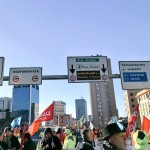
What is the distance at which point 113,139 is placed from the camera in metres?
3.23

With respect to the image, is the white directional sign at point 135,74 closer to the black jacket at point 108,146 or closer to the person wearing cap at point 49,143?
the person wearing cap at point 49,143

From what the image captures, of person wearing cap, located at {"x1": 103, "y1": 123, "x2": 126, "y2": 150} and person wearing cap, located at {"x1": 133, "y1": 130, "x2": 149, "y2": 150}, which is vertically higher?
person wearing cap, located at {"x1": 103, "y1": 123, "x2": 126, "y2": 150}

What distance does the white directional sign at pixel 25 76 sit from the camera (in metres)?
12.9

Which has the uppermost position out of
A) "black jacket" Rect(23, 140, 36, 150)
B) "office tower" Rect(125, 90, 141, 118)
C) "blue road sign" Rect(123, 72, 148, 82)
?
"office tower" Rect(125, 90, 141, 118)

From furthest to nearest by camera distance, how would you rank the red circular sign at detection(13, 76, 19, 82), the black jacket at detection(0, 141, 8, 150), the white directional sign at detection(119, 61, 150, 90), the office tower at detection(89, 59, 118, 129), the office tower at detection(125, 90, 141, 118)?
the office tower at detection(89, 59, 118, 129) < the office tower at detection(125, 90, 141, 118) < the white directional sign at detection(119, 61, 150, 90) < the red circular sign at detection(13, 76, 19, 82) < the black jacket at detection(0, 141, 8, 150)

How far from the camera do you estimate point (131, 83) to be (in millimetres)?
13172

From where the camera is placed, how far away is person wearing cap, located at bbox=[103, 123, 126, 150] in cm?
316

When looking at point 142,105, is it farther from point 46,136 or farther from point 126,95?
point 46,136

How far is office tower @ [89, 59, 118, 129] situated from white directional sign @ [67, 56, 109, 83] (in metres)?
126

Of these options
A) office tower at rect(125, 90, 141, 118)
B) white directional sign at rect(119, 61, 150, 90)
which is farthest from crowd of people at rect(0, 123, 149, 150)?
office tower at rect(125, 90, 141, 118)

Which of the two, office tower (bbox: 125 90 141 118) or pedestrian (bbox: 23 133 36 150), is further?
office tower (bbox: 125 90 141 118)

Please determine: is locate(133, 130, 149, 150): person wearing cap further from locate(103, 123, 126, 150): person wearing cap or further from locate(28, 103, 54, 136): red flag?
locate(103, 123, 126, 150): person wearing cap

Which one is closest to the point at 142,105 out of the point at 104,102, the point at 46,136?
the point at 104,102

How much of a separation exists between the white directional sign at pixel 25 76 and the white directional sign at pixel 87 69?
5.55 ft
